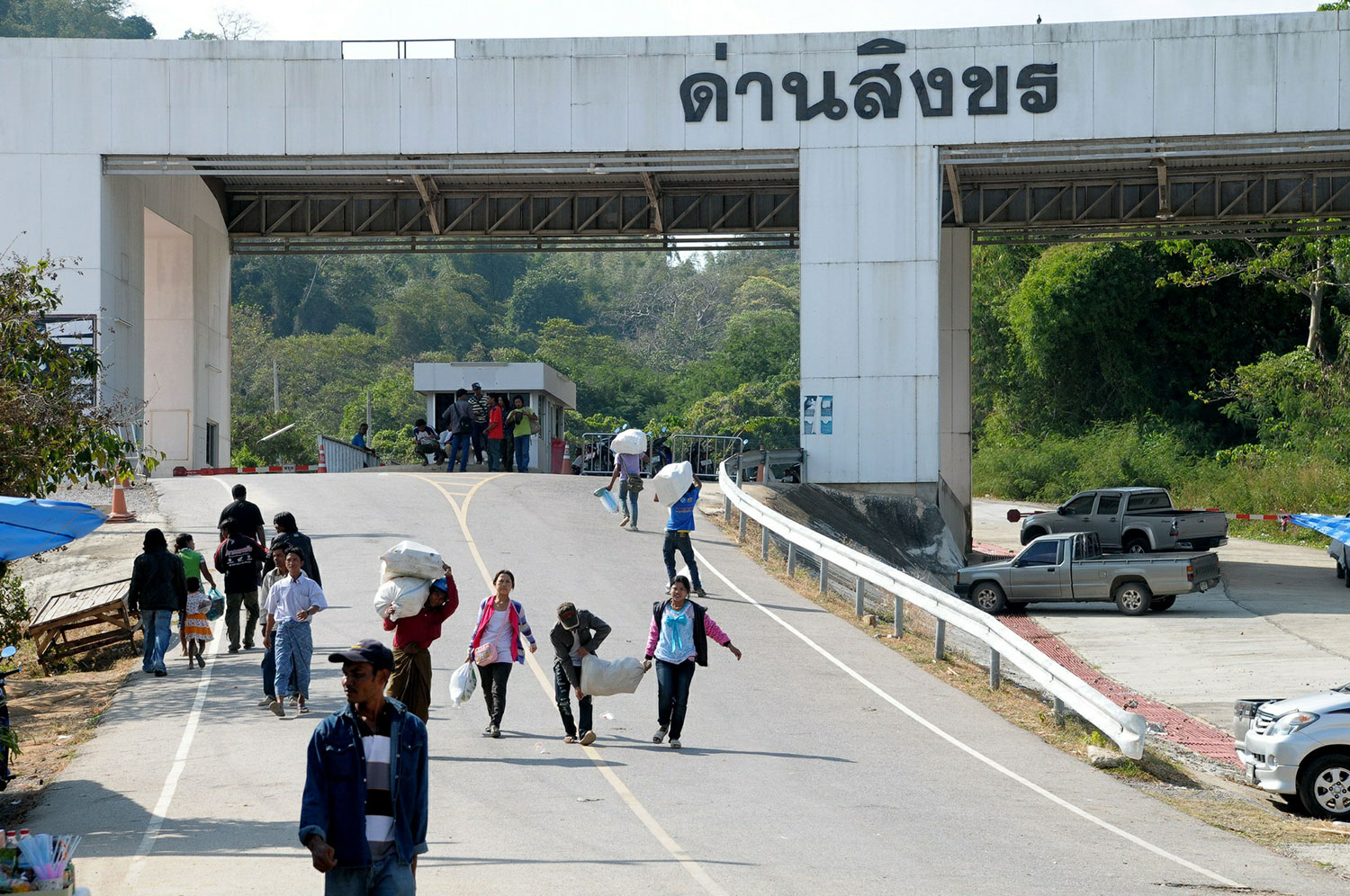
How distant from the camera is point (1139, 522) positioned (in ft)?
106

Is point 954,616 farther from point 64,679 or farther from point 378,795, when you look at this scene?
point 378,795

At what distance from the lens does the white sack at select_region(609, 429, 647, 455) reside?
2542 centimetres

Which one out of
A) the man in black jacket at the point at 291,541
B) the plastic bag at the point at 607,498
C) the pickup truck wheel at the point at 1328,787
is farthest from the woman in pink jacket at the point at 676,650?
the plastic bag at the point at 607,498

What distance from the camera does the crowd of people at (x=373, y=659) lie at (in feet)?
20.5

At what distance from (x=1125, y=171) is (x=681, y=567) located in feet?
65.2

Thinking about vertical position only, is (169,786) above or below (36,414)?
below

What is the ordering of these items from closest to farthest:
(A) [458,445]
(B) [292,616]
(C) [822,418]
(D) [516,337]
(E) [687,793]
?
(E) [687,793] → (B) [292,616] → (C) [822,418] → (A) [458,445] → (D) [516,337]

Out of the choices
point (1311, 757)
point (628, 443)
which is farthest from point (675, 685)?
point (628, 443)

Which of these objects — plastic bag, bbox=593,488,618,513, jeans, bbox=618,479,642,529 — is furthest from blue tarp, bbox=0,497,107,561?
jeans, bbox=618,479,642,529

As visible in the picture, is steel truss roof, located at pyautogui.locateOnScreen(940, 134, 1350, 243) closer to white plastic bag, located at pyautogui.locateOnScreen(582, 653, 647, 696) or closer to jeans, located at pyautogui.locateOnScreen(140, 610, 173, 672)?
jeans, located at pyautogui.locateOnScreen(140, 610, 173, 672)

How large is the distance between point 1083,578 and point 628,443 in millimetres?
8694

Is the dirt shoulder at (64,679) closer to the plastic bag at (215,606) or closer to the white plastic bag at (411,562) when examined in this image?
the plastic bag at (215,606)

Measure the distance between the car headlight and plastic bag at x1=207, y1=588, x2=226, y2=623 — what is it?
11395mm

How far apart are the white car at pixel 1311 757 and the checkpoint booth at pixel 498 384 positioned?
27791mm
